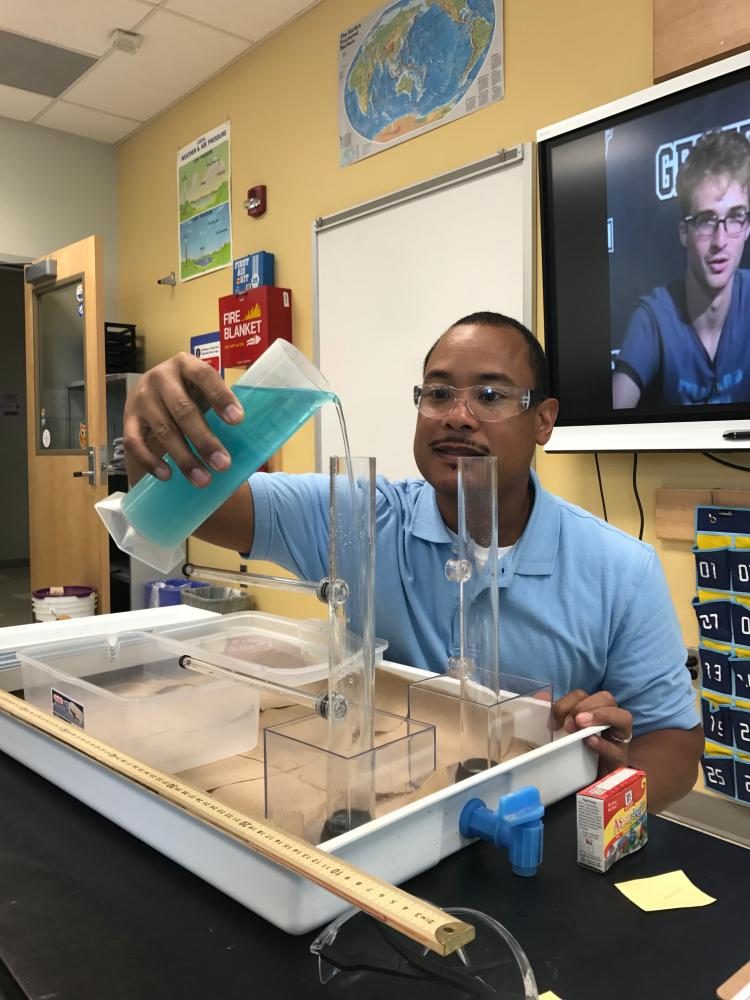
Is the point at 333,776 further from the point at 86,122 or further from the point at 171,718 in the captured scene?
the point at 86,122

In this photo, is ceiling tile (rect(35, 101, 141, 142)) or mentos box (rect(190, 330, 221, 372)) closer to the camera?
mentos box (rect(190, 330, 221, 372))

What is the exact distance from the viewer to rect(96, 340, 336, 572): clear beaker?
0.72m

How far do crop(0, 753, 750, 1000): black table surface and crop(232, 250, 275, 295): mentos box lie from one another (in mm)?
2778

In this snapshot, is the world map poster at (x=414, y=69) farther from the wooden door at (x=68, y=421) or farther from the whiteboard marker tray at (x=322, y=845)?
the whiteboard marker tray at (x=322, y=845)

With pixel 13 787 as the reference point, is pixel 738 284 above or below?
above

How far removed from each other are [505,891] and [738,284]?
146 cm

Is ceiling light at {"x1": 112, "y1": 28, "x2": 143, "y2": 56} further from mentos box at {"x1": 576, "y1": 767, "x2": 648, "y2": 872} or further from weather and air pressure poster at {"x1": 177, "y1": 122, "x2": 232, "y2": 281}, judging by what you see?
mentos box at {"x1": 576, "y1": 767, "x2": 648, "y2": 872}

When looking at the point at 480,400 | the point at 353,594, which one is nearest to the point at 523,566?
the point at 480,400

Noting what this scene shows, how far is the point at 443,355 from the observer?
4.05 ft

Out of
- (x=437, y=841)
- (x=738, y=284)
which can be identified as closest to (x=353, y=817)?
(x=437, y=841)

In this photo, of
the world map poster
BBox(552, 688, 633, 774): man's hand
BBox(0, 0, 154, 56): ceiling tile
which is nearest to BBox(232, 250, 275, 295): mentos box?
the world map poster

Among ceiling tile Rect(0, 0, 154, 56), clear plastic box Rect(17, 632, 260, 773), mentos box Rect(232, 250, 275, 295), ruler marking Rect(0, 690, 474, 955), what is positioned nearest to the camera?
ruler marking Rect(0, 690, 474, 955)

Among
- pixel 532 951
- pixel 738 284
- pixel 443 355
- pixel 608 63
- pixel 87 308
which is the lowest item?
pixel 532 951

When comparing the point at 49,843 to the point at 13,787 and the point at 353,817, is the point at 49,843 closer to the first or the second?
the point at 13,787
